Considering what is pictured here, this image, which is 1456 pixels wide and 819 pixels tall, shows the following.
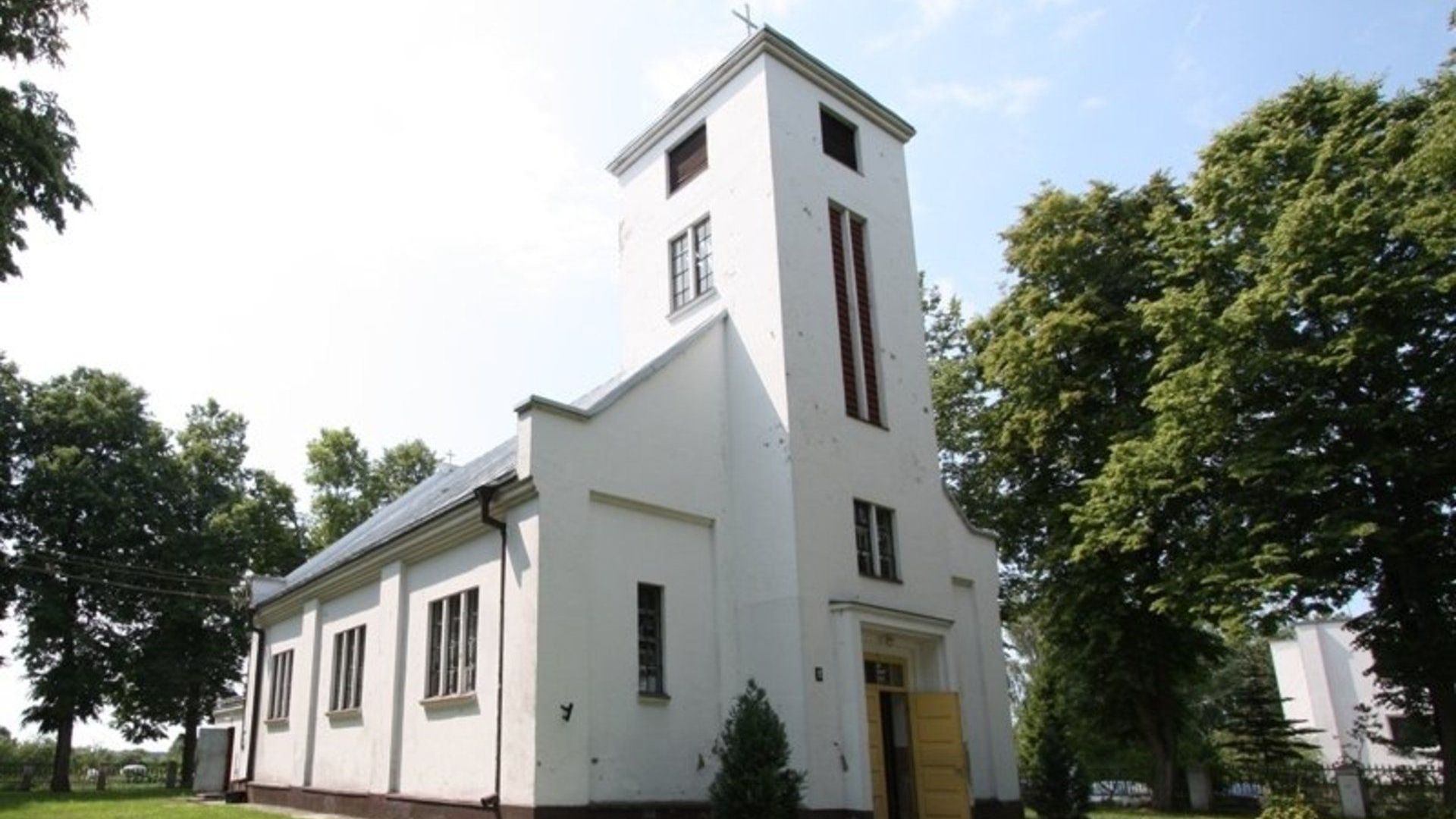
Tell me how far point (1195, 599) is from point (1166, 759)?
5.71 meters

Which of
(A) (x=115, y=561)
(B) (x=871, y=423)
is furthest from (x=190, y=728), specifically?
(B) (x=871, y=423)

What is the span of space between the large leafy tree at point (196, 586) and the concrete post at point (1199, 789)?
102 feet

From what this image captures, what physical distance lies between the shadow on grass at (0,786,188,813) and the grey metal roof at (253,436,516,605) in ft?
21.8

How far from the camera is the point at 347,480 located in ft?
148

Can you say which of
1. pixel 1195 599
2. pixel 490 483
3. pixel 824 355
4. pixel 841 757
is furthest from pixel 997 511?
pixel 490 483

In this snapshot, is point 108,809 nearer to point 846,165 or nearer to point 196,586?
point 196,586

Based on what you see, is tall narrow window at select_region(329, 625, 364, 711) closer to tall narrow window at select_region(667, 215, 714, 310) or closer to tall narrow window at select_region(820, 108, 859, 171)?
tall narrow window at select_region(667, 215, 714, 310)

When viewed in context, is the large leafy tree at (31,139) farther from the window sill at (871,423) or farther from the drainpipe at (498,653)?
the window sill at (871,423)

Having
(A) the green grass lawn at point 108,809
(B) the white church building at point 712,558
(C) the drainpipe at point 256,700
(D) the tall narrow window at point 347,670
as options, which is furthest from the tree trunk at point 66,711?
(D) the tall narrow window at point 347,670

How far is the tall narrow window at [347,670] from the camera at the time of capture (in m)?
18.9

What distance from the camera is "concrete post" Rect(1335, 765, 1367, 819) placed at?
22.4 meters

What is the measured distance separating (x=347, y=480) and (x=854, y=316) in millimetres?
34181

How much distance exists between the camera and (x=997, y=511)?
87.9 ft

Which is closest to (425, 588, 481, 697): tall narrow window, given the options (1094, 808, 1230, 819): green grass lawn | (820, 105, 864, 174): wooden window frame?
(820, 105, 864, 174): wooden window frame
